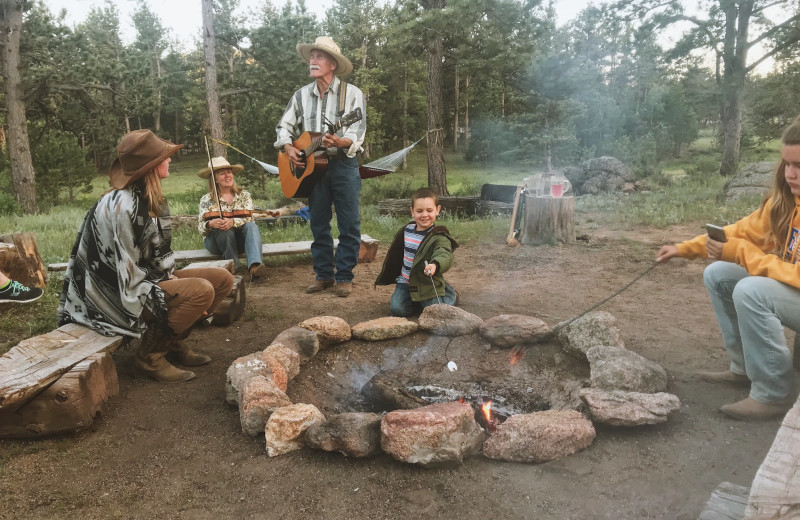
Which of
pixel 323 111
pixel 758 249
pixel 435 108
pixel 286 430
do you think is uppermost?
pixel 435 108

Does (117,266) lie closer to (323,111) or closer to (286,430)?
(286,430)

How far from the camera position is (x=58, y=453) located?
93.0 inches

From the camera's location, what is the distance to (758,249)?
2.43 m

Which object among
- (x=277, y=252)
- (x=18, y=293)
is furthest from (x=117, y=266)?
(x=277, y=252)

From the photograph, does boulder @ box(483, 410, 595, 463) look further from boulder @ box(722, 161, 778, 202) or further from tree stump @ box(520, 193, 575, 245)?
boulder @ box(722, 161, 778, 202)

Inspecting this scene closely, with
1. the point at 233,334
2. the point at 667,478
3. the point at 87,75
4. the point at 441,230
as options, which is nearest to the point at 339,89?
the point at 441,230

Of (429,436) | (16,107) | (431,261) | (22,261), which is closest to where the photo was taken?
(429,436)

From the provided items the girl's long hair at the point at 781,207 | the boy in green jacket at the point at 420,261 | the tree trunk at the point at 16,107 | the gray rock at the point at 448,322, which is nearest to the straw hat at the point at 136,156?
the boy in green jacket at the point at 420,261

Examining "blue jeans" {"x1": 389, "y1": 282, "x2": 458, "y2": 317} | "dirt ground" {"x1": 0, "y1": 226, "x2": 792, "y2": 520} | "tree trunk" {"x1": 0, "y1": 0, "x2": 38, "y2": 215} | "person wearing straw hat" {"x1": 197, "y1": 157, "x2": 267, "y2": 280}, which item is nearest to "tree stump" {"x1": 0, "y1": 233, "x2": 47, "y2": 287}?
"person wearing straw hat" {"x1": 197, "y1": 157, "x2": 267, "y2": 280}

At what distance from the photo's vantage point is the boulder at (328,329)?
3.37 metres

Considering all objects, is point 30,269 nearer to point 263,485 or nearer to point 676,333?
point 263,485

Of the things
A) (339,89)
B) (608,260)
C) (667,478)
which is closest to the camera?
(667,478)

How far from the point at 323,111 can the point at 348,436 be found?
3.01 m

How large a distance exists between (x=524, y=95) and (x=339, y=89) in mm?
10890
